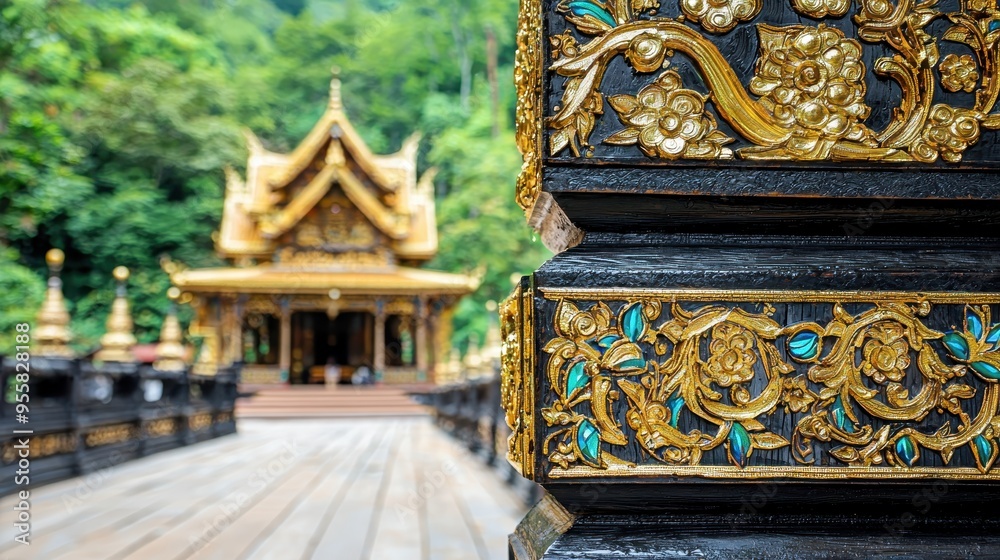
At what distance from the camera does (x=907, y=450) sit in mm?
694

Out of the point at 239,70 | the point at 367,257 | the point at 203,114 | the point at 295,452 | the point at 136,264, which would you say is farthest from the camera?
the point at 239,70

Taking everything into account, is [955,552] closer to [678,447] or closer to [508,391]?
[678,447]

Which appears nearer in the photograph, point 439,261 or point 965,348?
point 965,348

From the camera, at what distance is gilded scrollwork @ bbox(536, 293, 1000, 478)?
68 centimetres

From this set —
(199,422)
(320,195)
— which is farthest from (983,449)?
(320,195)

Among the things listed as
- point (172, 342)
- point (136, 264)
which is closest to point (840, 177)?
point (172, 342)

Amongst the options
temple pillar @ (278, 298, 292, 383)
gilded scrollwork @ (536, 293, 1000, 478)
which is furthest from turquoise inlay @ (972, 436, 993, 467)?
temple pillar @ (278, 298, 292, 383)

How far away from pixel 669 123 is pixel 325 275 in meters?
17.9

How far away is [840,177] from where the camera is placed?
726 mm

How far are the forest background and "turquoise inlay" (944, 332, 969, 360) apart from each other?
15.2 metres

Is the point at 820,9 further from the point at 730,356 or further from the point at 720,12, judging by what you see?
the point at 730,356

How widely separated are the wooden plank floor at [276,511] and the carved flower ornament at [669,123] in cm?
197

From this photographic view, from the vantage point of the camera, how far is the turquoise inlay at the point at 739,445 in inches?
27.0

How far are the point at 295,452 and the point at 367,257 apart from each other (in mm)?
12126
